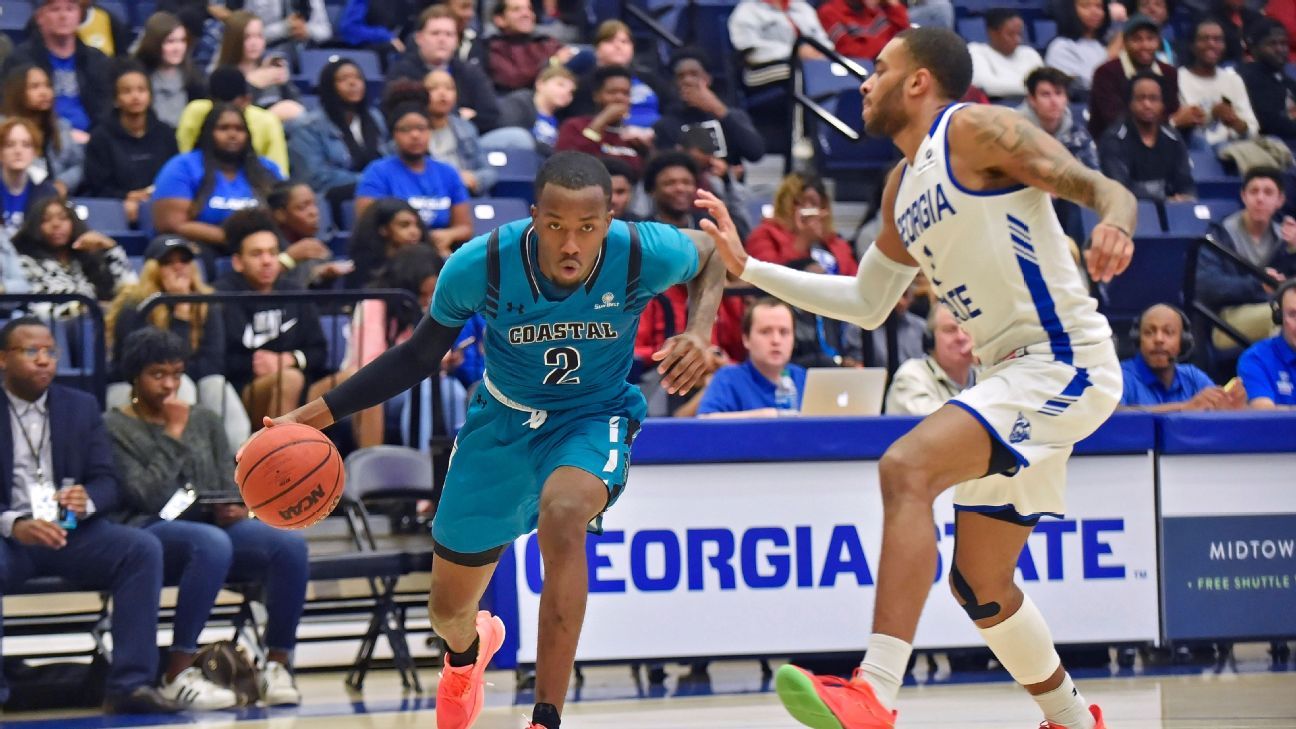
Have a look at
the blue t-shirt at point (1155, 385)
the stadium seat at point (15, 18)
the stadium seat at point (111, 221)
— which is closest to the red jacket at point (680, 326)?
the blue t-shirt at point (1155, 385)

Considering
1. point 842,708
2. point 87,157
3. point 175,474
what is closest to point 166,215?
point 87,157

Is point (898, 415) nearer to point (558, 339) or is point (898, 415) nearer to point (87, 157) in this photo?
point (558, 339)

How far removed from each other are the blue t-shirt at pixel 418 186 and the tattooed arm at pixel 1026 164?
5870mm

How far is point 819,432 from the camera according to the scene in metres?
8.18

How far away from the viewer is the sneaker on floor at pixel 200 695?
772cm

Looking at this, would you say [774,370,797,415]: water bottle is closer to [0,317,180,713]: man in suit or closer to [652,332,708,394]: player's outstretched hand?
[0,317,180,713]: man in suit

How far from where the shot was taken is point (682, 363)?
5.31 metres

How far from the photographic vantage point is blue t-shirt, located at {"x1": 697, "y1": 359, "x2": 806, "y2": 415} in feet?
28.9

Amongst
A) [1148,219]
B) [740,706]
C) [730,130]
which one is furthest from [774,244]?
[740,706]

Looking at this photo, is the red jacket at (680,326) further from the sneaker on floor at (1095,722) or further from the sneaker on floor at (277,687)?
the sneaker on floor at (1095,722)

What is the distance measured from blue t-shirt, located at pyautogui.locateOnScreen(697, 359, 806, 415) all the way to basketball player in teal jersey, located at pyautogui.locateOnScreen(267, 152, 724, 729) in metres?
2.81

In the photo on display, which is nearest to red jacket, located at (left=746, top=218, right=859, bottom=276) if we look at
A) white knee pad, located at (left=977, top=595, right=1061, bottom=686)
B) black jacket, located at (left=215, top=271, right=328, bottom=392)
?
black jacket, located at (left=215, top=271, right=328, bottom=392)

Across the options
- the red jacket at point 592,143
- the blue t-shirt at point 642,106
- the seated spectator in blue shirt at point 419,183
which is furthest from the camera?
the blue t-shirt at point 642,106

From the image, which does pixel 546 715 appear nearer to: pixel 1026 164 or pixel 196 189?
pixel 1026 164
